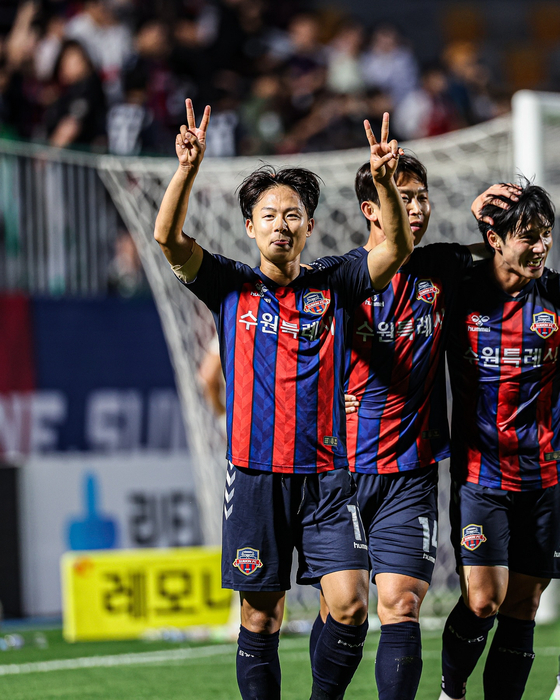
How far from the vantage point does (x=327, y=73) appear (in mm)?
11570

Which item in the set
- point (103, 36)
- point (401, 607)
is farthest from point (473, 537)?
point (103, 36)

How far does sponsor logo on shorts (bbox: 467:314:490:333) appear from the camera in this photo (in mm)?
3732

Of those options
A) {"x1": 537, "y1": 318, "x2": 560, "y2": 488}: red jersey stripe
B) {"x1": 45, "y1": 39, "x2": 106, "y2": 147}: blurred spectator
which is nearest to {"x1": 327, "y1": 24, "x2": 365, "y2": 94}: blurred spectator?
{"x1": 45, "y1": 39, "x2": 106, "y2": 147}: blurred spectator

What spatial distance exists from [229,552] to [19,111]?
627 cm

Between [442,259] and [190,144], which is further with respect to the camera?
[442,259]

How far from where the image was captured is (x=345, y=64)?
1173cm

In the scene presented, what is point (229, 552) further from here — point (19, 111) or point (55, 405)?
point (19, 111)

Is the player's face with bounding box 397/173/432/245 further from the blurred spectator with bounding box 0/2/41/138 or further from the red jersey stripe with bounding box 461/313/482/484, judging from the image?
the blurred spectator with bounding box 0/2/41/138

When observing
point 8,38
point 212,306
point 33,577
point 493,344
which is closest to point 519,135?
point 493,344

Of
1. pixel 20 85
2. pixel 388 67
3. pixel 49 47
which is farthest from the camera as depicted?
pixel 388 67

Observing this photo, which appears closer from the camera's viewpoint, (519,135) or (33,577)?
(519,135)

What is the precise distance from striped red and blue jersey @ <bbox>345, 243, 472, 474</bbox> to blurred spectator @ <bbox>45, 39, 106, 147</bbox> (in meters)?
5.27

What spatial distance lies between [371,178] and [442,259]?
385mm

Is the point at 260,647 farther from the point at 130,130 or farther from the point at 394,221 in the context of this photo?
the point at 130,130
